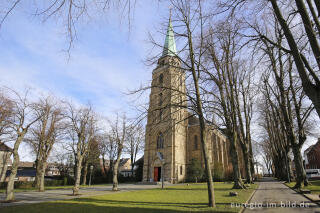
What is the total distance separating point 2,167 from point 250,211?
39.3m

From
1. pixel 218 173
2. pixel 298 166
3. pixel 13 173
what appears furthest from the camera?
pixel 218 173

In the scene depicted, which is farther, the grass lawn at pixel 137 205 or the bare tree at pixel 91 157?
the bare tree at pixel 91 157

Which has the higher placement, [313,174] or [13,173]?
[13,173]

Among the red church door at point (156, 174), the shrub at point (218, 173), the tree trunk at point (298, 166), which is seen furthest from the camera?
the red church door at point (156, 174)

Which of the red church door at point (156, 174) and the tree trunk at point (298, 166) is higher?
the tree trunk at point (298, 166)

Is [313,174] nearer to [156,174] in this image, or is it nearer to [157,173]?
[157,173]

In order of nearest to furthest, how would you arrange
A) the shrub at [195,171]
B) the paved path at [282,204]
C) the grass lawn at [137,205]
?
1. the paved path at [282,204]
2. the grass lawn at [137,205]
3. the shrub at [195,171]

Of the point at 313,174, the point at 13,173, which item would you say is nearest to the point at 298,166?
the point at 13,173

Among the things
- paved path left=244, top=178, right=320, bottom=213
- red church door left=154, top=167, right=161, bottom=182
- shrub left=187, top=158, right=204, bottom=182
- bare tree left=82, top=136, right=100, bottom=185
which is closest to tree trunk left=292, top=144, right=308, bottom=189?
paved path left=244, top=178, right=320, bottom=213

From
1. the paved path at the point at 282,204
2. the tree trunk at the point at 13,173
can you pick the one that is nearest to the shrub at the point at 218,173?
the paved path at the point at 282,204

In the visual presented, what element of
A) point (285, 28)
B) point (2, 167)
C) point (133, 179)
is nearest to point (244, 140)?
point (285, 28)

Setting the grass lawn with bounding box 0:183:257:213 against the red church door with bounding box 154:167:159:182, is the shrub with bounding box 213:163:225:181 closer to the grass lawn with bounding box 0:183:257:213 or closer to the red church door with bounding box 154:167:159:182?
the red church door with bounding box 154:167:159:182

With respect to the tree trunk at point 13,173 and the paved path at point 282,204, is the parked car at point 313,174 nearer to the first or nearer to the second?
the paved path at point 282,204

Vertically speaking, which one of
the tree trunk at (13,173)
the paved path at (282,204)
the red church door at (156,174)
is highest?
the tree trunk at (13,173)
